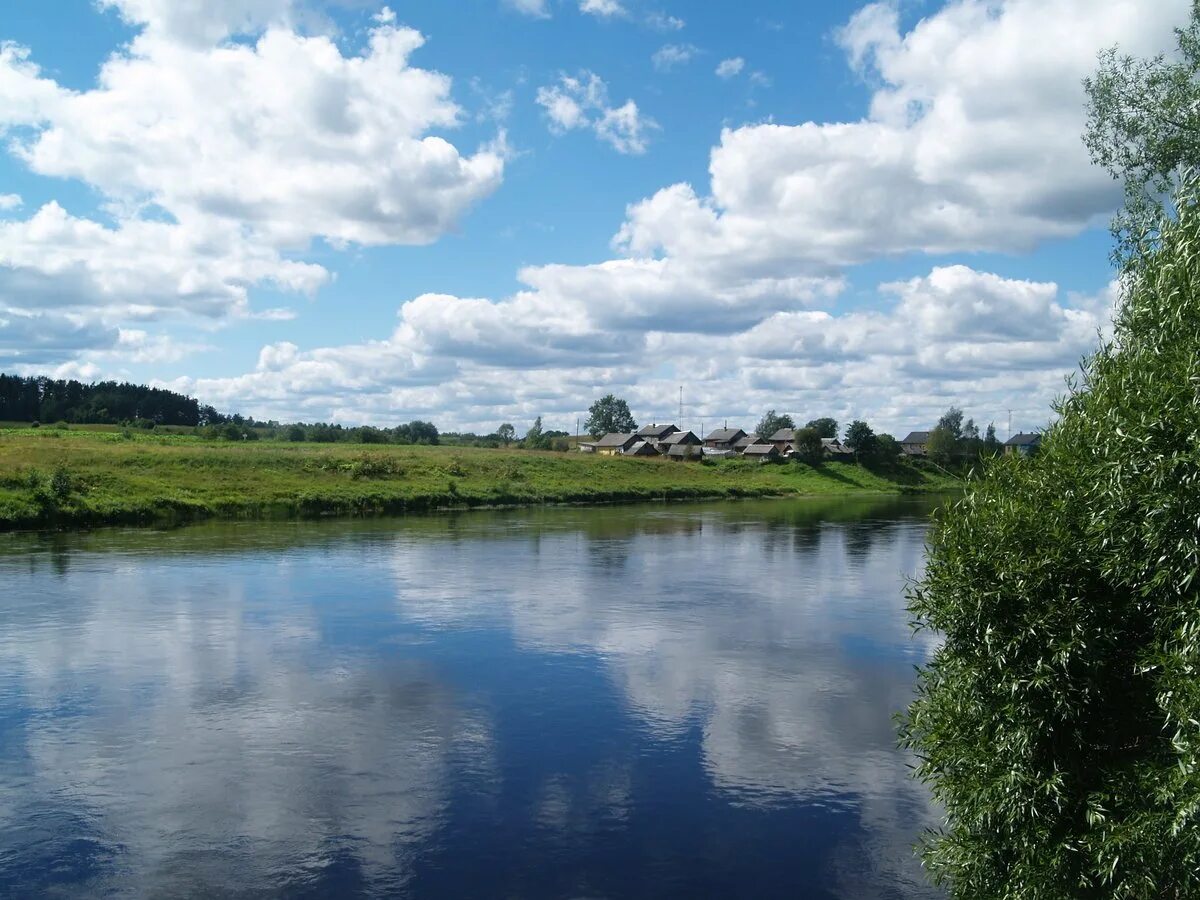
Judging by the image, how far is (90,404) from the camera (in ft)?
437

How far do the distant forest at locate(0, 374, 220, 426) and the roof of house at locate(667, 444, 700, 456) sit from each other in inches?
2830

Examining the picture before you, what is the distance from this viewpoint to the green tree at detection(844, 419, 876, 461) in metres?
131

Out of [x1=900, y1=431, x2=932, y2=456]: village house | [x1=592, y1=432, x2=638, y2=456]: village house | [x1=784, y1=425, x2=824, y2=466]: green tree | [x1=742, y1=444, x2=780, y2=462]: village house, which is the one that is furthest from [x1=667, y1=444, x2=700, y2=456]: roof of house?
[x1=900, y1=431, x2=932, y2=456]: village house

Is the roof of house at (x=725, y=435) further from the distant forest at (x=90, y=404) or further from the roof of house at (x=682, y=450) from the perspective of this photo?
the distant forest at (x=90, y=404)

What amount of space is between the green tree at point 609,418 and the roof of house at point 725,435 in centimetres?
1935

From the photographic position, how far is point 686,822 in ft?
48.6

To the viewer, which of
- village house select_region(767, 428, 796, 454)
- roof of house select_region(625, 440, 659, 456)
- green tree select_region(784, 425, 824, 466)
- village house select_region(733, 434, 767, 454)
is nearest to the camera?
green tree select_region(784, 425, 824, 466)

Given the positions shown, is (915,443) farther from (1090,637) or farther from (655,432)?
(1090,637)

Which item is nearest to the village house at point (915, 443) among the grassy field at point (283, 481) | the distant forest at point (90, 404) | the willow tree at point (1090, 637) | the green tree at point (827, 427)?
the green tree at point (827, 427)

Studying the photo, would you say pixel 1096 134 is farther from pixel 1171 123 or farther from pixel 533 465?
pixel 533 465

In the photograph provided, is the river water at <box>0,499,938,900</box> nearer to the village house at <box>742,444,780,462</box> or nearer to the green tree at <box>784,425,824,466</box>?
the green tree at <box>784,425,824,466</box>

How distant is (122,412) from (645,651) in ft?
439

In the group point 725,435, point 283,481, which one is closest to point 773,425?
point 725,435

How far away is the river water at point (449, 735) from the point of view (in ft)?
43.5
